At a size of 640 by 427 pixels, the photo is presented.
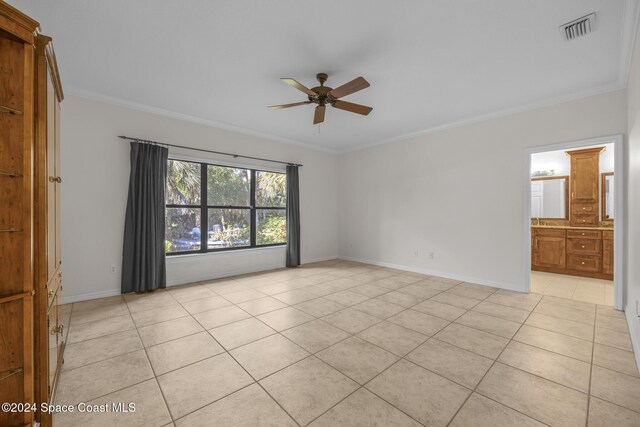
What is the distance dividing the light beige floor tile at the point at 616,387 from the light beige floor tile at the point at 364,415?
1.38 meters

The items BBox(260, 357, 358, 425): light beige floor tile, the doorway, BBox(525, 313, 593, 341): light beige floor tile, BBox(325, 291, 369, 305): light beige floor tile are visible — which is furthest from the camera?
the doorway

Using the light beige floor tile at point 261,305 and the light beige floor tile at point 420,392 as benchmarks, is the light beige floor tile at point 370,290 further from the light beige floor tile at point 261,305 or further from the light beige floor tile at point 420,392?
the light beige floor tile at point 420,392

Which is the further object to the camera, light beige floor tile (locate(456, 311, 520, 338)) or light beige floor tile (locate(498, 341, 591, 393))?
light beige floor tile (locate(456, 311, 520, 338))

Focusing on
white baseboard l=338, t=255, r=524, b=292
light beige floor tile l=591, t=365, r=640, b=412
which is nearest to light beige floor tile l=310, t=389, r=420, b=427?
light beige floor tile l=591, t=365, r=640, b=412

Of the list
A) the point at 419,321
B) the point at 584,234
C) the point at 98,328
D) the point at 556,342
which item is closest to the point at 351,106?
the point at 419,321

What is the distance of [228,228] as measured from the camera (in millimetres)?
5113

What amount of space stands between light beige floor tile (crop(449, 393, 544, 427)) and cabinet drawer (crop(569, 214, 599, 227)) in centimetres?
533

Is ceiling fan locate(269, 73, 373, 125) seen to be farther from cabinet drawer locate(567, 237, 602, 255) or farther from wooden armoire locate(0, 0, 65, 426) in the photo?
cabinet drawer locate(567, 237, 602, 255)

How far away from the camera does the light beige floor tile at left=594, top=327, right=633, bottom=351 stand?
2461 millimetres

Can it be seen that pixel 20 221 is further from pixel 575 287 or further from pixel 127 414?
pixel 575 287

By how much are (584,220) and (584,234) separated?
0.42 m

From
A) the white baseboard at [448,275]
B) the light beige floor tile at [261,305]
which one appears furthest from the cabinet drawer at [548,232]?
the light beige floor tile at [261,305]

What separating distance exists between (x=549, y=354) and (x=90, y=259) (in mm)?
5336

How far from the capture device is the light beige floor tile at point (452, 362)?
2004 mm
